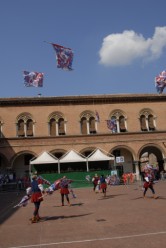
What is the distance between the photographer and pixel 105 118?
127 ft

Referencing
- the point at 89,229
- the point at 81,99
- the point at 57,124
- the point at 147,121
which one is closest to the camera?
the point at 89,229

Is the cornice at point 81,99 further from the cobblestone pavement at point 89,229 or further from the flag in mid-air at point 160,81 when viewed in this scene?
the cobblestone pavement at point 89,229

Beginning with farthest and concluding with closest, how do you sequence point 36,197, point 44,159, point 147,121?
point 147,121
point 44,159
point 36,197

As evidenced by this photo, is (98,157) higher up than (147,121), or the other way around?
(147,121)

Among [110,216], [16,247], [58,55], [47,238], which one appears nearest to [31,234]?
[47,238]

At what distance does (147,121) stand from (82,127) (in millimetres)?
8101

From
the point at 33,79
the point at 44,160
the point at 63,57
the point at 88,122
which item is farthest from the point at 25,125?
the point at 63,57

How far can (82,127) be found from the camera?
126 ft

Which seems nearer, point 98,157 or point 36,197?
point 36,197

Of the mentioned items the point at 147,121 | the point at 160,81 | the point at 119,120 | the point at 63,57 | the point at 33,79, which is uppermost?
the point at 33,79

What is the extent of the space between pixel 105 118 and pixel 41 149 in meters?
8.44

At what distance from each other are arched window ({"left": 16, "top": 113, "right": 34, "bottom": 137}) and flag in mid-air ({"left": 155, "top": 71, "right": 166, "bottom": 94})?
1584 centimetres

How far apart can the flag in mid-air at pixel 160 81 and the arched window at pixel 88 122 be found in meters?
8.78

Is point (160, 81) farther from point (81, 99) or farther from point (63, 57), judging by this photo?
point (63, 57)
